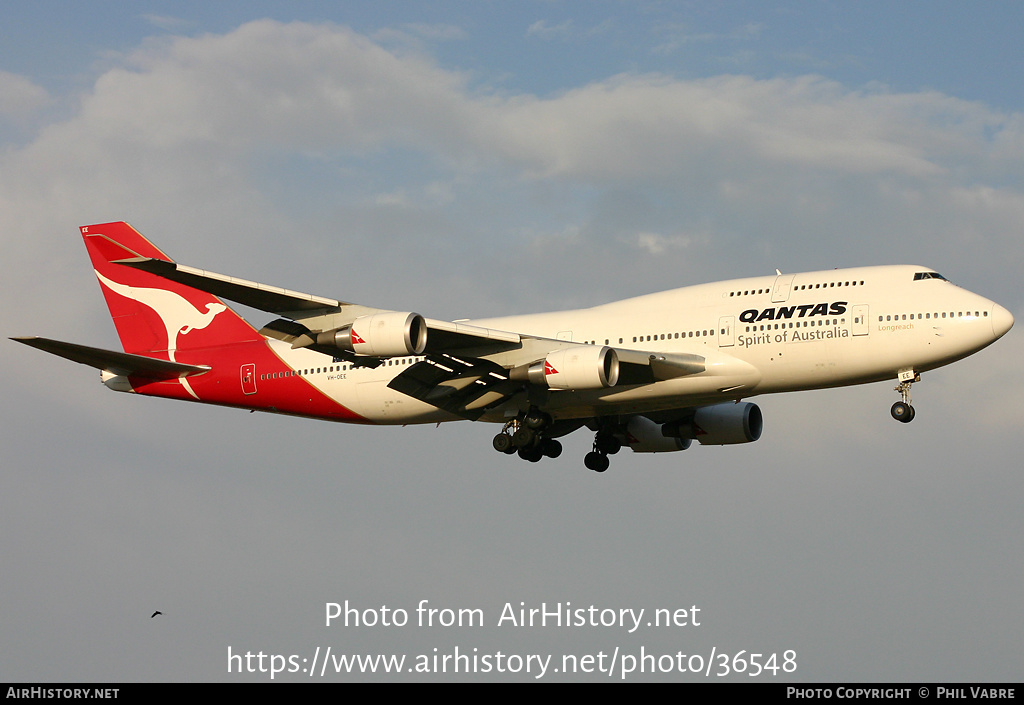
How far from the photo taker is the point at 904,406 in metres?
32.9

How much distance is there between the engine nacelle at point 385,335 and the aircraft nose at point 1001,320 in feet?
50.4

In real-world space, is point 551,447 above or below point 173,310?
below

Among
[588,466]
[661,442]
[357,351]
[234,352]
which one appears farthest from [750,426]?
[234,352]

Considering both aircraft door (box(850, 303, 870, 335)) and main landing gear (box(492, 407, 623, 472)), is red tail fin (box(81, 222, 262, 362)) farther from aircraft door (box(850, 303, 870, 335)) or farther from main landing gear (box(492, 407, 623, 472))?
aircraft door (box(850, 303, 870, 335))

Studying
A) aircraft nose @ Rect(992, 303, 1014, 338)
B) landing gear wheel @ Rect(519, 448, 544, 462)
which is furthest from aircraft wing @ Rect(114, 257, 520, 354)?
aircraft nose @ Rect(992, 303, 1014, 338)

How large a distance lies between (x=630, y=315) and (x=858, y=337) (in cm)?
674

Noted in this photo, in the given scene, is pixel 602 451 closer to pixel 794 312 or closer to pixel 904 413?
pixel 794 312

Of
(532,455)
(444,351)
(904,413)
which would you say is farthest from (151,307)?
(904,413)

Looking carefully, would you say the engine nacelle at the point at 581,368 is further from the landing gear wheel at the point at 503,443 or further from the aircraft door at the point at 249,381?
the aircraft door at the point at 249,381

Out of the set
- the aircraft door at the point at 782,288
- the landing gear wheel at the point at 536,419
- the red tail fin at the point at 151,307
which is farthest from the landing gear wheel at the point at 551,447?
the red tail fin at the point at 151,307

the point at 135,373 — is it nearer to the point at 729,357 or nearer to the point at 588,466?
the point at 588,466

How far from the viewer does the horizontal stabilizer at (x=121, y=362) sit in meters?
34.2

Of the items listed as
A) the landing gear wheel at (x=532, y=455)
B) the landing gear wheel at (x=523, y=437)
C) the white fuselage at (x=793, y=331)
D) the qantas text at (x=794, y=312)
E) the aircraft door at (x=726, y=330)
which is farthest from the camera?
the landing gear wheel at (x=532, y=455)

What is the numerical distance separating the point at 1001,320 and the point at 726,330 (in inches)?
287
